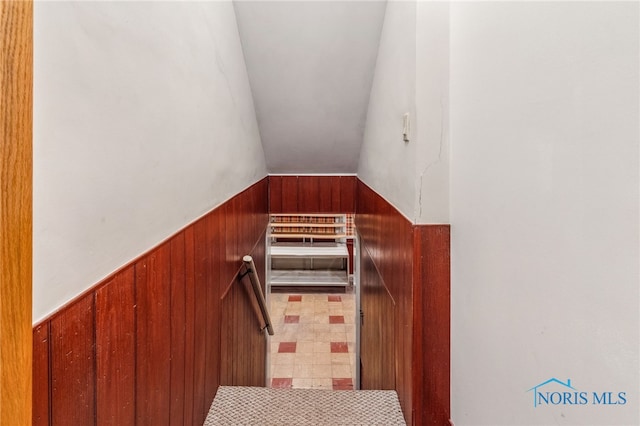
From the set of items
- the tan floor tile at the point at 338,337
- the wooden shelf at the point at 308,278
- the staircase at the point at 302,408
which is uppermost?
the staircase at the point at 302,408

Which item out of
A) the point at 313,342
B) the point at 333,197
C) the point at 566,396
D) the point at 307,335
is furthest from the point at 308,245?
the point at 566,396

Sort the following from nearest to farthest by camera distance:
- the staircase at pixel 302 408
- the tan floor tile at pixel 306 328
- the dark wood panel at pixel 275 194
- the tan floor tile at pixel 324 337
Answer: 1. the staircase at pixel 302 408
2. the dark wood panel at pixel 275 194
3. the tan floor tile at pixel 324 337
4. the tan floor tile at pixel 306 328

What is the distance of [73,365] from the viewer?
0.65 m

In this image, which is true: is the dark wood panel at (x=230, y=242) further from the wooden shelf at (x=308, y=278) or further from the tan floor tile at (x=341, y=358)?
the wooden shelf at (x=308, y=278)

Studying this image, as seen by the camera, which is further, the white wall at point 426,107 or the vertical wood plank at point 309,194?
the vertical wood plank at point 309,194

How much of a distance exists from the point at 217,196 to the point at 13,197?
114 centimetres

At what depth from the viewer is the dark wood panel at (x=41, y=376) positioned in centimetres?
55

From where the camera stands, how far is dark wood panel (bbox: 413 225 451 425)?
130cm

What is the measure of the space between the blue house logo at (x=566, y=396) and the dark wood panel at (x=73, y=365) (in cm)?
81

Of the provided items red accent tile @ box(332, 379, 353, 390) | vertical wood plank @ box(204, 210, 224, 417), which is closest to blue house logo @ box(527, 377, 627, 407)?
vertical wood plank @ box(204, 210, 224, 417)

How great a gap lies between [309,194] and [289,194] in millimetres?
167

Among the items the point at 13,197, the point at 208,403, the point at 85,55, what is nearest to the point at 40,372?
the point at 13,197

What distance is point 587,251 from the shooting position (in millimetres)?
654

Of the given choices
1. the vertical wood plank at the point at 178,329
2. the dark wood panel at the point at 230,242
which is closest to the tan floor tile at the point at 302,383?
the dark wood panel at the point at 230,242
